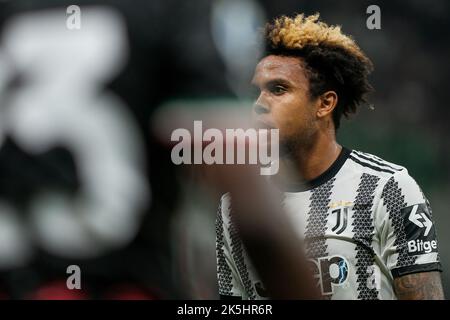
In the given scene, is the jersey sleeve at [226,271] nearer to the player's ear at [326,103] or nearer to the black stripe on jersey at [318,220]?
the black stripe on jersey at [318,220]

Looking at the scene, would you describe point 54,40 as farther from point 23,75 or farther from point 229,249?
point 229,249

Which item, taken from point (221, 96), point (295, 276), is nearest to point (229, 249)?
point (221, 96)

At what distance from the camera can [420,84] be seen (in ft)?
9.09

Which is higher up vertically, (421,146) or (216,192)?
(421,146)

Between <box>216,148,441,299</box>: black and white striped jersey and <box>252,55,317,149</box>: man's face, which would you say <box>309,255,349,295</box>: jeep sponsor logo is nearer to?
<box>216,148,441,299</box>: black and white striped jersey

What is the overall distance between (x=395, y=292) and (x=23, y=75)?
178 centimetres

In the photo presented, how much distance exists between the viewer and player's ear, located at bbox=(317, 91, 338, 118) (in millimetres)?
2236

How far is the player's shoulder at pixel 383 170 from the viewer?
2027mm

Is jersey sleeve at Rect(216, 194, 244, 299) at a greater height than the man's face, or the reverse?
the man's face

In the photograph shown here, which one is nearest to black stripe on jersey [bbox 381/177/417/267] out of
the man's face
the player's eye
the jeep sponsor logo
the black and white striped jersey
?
the black and white striped jersey

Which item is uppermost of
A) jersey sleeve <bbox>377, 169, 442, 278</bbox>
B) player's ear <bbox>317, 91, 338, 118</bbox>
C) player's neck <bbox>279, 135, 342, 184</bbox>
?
player's ear <bbox>317, 91, 338, 118</bbox>

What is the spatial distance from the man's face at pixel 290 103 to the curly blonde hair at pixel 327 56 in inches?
1.1

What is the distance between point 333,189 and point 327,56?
1.45 feet

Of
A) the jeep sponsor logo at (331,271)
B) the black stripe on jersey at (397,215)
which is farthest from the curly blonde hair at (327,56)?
the jeep sponsor logo at (331,271)
